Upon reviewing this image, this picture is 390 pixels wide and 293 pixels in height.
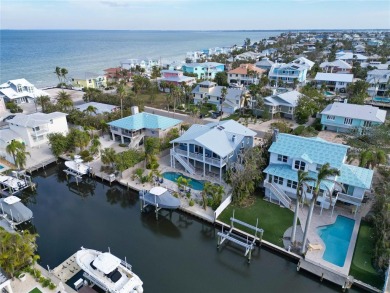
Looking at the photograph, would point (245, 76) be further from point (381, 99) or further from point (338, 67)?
point (381, 99)

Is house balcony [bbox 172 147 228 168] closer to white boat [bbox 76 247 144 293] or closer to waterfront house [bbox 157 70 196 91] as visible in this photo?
white boat [bbox 76 247 144 293]

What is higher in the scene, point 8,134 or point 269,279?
point 8,134

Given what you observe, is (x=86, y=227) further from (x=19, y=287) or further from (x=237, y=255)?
(x=237, y=255)

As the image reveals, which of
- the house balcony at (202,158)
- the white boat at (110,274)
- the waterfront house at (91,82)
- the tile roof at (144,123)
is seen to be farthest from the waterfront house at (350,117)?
the waterfront house at (91,82)

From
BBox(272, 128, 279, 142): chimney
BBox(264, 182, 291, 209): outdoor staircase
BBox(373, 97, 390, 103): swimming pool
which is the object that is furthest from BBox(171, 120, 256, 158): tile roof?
BBox(373, 97, 390, 103): swimming pool

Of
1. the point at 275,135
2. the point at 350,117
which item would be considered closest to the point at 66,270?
the point at 275,135

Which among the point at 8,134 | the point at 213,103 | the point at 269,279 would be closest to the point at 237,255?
the point at 269,279
